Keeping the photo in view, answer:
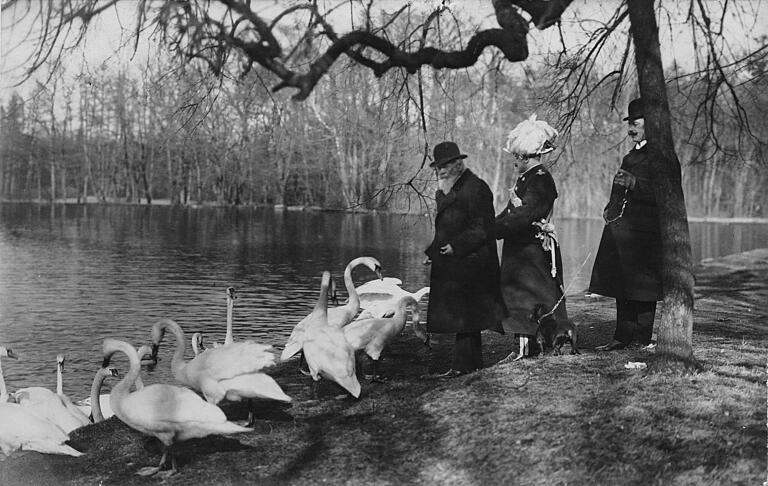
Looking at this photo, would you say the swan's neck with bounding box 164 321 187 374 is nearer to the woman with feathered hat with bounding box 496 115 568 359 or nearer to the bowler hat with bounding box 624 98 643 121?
the woman with feathered hat with bounding box 496 115 568 359

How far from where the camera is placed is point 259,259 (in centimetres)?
2705

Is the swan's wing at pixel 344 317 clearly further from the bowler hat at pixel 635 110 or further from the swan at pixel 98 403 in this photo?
the bowler hat at pixel 635 110

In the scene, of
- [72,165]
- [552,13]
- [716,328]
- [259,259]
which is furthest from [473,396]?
[72,165]

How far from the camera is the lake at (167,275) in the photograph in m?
12.8

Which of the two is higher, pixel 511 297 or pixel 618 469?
pixel 511 297

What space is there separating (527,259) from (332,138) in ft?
28.3

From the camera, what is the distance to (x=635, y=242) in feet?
24.0

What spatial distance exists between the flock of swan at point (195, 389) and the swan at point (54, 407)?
0.01 meters

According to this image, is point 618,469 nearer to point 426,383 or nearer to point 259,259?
point 426,383

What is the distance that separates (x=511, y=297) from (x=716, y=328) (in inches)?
169

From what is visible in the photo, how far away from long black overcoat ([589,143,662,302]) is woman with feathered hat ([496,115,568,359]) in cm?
60

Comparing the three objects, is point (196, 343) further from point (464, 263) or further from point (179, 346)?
point (464, 263)

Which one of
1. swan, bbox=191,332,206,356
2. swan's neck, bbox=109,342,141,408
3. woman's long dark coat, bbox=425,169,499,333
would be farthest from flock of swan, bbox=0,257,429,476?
swan, bbox=191,332,206,356

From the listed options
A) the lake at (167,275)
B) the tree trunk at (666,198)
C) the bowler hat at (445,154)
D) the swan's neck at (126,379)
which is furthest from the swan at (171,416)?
the lake at (167,275)
